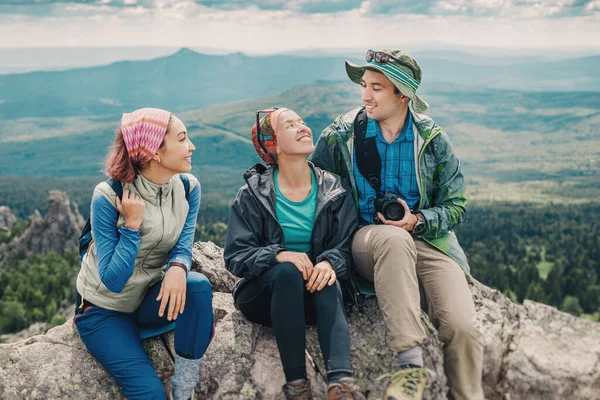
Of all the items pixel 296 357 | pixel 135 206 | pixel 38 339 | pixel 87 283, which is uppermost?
pixel 135 206

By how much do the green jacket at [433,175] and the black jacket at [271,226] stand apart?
667 millimetres

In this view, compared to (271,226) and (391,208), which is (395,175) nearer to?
(391,208)

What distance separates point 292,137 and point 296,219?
1145 millimetres

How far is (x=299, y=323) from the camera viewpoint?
6754mm

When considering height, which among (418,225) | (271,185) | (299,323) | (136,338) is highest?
(271,185)

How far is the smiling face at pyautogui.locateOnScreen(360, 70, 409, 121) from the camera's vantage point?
8.44 metres

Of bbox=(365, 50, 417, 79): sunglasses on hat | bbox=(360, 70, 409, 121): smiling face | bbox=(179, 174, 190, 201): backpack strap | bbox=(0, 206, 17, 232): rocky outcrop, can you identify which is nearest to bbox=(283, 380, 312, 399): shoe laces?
bbox=(179, 174, 190, 201): backpack strap

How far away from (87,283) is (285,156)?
3167 mm

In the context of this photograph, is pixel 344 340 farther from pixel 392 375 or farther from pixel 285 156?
pixel 285 156

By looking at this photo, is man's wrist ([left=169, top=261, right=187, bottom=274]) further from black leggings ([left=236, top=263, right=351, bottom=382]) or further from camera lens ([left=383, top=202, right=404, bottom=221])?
camera lens ([left=383, top=202, right=404, bottom=221])

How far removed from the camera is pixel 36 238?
143 m

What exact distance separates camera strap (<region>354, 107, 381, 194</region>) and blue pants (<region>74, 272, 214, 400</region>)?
2929 mm

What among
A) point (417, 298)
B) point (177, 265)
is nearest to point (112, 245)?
point (177, 265)

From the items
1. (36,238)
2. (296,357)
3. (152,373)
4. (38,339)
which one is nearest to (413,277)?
(296,357)
